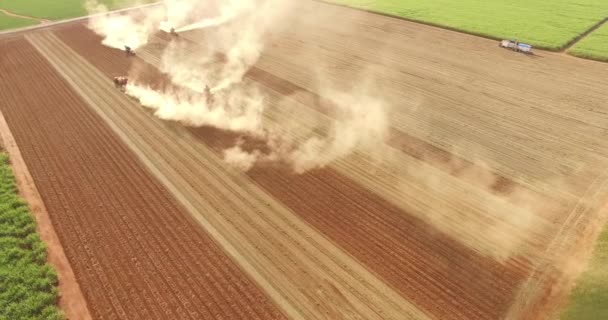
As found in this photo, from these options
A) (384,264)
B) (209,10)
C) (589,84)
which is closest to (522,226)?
(384,264)

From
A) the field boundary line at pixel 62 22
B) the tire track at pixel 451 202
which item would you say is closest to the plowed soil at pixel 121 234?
the tire track at pixel 451 202

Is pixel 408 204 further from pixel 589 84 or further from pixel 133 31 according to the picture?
pixel 133 31

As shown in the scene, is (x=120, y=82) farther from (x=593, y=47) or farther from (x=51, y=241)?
(x=593, y=47)

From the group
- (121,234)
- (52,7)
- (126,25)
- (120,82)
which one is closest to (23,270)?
(121,234)

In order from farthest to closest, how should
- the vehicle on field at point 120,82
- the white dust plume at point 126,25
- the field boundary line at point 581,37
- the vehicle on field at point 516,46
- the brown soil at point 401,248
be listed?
the white dust plume at point 126,25 < the field boundary line at point 581,37 < the vehicle on field at point 516,46 < the vehicle on field at point 120,82 < the brown soil at point 401,248

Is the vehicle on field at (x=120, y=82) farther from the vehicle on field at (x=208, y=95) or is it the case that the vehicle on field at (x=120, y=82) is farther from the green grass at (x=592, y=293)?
the green grass at (x=592, y=293)

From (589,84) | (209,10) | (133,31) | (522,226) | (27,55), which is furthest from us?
(209,10)

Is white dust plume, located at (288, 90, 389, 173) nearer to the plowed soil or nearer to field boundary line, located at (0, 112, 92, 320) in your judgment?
the plowed soil
